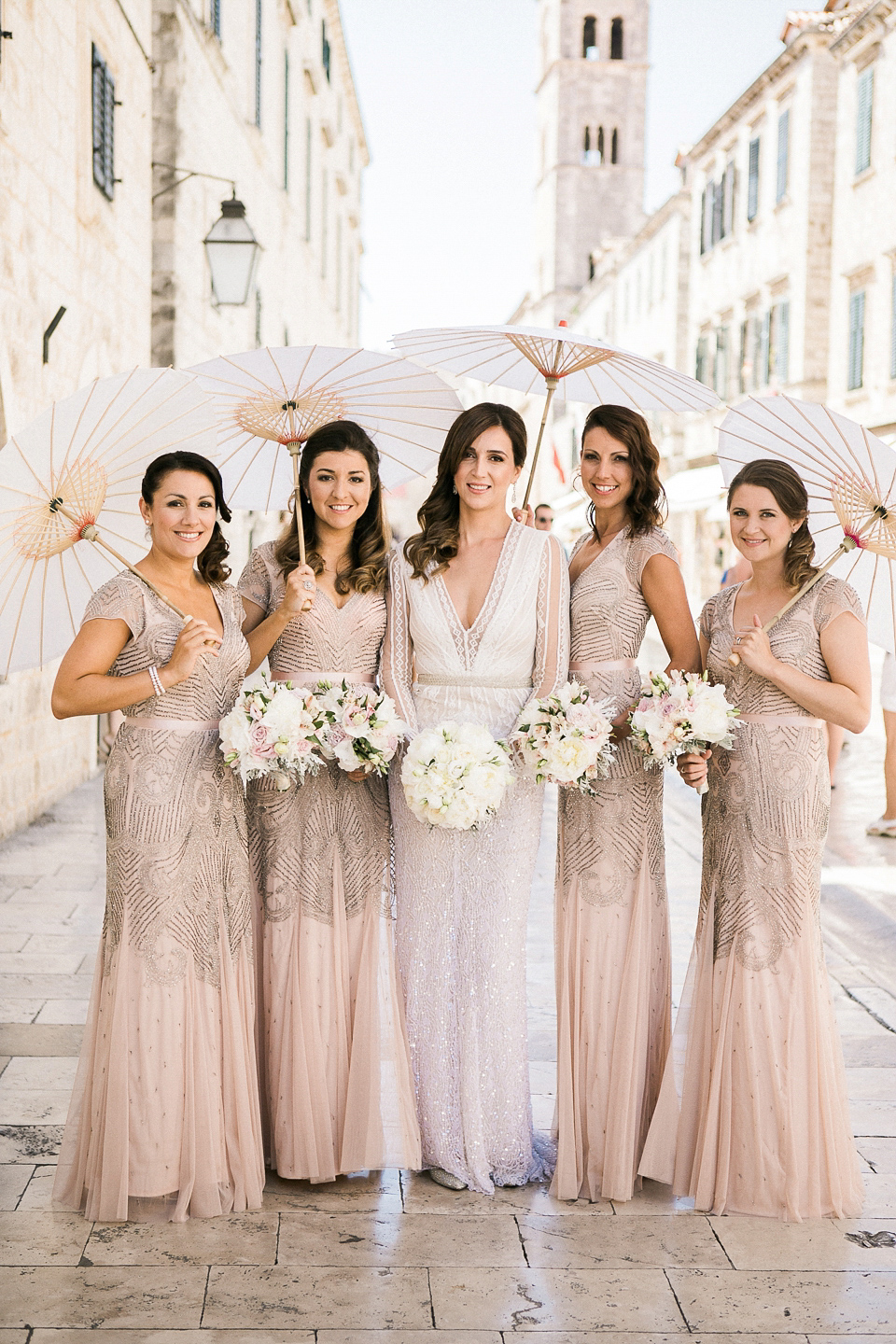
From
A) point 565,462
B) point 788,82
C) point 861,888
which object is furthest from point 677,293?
point 861,888

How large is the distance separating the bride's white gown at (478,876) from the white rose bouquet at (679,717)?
0.36m

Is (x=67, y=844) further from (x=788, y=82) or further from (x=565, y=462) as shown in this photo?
(x=565, y=462)

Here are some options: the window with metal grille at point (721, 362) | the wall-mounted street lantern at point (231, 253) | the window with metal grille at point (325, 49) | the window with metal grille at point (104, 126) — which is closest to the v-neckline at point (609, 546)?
the window with metal grille at point (104, 126)

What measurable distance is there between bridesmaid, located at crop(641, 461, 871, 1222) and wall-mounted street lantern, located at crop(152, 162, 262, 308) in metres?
8.24

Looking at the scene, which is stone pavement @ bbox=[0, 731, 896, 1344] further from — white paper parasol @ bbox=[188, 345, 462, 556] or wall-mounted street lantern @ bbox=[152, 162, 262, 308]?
wall-mounted street lantern @ bbox=[152, 162, 262, 308]

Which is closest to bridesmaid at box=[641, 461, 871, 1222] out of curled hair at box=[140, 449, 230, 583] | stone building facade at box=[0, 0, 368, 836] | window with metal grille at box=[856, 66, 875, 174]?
curled hair at box=[140, 449, 230, 583]

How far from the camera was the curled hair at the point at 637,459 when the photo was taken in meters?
4.12

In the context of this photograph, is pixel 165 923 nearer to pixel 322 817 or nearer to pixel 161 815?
pixel 161 815

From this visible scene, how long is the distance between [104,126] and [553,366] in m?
7.48

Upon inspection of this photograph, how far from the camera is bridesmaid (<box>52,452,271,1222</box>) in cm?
376

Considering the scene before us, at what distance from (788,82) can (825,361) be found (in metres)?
5.49

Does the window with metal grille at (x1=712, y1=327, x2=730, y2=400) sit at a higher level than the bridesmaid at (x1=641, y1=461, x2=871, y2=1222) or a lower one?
higher

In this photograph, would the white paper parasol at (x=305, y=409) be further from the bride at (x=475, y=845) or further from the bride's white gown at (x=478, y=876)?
the bride's white gown at (x=478, y=876)

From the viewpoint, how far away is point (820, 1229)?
12.6ft
